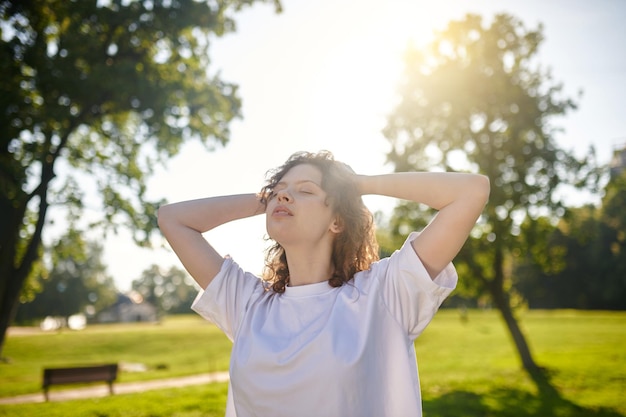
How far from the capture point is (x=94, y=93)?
11062mm

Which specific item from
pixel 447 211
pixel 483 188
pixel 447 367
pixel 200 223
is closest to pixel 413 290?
pixel 447 211

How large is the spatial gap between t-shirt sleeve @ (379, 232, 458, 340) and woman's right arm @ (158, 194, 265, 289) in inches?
A: 38.0

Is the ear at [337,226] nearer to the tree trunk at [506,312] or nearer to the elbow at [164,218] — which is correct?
the elbow at [164,218]

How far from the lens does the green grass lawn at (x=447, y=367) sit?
1056cm

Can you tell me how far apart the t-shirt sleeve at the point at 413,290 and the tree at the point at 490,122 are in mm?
13734

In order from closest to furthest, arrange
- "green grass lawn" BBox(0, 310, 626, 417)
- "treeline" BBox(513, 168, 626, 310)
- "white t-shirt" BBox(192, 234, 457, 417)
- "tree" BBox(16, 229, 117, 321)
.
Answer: "white t-shirt" BBox(192, 234, 457, 417) < "green grass lawn" BBox(0, 310, 626, 417) < "treeline" BBox(513, 168, 626, 310) < "tree" BBox(16, 229, 117, 321)

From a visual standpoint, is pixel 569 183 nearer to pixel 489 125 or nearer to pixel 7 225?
pixel 489 125

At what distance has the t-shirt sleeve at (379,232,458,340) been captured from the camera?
2.13m

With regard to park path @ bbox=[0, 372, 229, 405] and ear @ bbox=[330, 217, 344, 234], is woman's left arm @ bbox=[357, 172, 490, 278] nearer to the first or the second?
ear @ bbox=[330, 217, 344, 234]

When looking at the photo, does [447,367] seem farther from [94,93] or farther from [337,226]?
[337,226]

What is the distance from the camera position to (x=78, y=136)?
1417 centimetres

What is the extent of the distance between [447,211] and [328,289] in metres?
0.66

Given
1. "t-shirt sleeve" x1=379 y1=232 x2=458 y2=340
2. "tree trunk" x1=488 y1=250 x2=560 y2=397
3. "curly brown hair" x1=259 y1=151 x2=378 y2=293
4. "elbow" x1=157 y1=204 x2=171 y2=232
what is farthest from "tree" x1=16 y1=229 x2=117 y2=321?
"t-shirt sleeve" x1=379 y1=232 x2=458 y2=340

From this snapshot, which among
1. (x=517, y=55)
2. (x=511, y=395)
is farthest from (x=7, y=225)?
(x=517, y=55)
